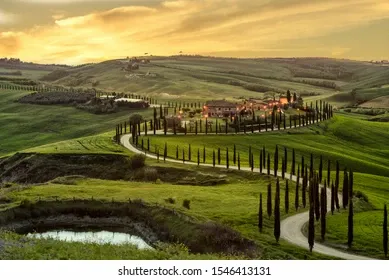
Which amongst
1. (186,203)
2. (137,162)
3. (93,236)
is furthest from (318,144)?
(93,236)

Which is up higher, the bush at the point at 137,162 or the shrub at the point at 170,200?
the bush at the point at 137,162

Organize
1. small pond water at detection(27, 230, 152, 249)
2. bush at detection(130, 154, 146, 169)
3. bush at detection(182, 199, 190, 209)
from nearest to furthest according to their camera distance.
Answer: small pond water at detection(27, 230, 152, 249)
bush at detection(182, 199, 190, 209)
bush at detection(130, 154, 146, 169)

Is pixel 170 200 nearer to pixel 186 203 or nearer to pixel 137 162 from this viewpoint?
pixel 186 203

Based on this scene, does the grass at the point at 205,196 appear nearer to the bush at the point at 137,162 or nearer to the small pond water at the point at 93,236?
the small pond water at the point at 93,236

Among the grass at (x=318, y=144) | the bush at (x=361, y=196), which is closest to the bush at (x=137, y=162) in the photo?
the grass at (x=318, y=144)

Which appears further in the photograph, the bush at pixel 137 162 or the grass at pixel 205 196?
the bush at pixel 137 162

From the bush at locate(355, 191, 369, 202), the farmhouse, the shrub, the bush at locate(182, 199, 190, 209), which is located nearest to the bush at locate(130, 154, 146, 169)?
the shrub

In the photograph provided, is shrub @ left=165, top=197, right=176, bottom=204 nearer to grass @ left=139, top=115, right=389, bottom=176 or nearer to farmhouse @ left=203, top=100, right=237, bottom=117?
grass @ left=139, top=115, right=389, bottom=176
